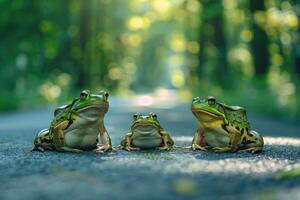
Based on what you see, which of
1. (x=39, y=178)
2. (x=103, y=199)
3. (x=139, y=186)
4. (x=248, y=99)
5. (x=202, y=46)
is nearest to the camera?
(x=103, y=199)

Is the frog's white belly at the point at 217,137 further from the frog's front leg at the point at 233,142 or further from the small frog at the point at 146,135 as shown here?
the small frog at the point at 146,135

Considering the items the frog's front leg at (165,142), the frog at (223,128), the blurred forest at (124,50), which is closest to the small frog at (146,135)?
the frog's front leg at (165,142)

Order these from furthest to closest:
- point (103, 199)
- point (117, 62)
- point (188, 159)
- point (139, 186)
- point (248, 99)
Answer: point (117, 62)
point (248, 99)
point (188, 159)
point (139, 186)
point (103, 199)

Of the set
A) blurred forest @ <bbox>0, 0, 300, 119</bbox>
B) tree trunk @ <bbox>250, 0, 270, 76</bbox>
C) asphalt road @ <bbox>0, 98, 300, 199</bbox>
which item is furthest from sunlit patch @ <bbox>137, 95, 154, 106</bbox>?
asphalt road @ <bbox>0, 98, 300, 199</bbox>

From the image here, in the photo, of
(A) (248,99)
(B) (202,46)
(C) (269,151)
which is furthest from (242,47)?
(C) (269,151)

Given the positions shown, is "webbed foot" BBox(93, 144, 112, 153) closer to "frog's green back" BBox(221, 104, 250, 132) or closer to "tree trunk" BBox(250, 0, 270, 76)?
"frog's green back" BBox(221, 104, 250, 132)

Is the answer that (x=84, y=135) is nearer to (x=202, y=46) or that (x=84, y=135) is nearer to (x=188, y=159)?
(x=188, y=159)
